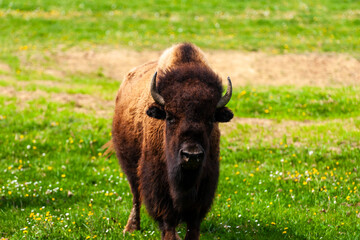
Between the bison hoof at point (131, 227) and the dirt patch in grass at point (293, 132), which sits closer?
the bison hoof at point (131, 227)

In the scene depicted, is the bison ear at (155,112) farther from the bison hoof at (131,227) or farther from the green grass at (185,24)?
the green grass at (185,24)

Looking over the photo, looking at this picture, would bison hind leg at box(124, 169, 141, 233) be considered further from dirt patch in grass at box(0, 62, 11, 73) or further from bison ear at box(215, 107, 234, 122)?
dirt patch in grass at box(0, 62, 11, 73)

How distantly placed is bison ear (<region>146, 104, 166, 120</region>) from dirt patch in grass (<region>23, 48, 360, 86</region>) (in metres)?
9.81

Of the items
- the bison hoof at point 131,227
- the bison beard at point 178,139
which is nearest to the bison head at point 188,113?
the bison beard at point 178,139

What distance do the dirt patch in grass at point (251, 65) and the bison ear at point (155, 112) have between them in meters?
9.81

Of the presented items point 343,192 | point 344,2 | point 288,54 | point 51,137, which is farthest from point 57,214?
point 344,2

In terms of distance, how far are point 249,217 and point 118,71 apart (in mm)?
11179

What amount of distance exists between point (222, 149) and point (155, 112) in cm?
477

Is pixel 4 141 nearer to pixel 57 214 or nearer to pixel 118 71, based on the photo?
pixel 57 214

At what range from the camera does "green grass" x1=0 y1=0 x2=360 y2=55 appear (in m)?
19.8

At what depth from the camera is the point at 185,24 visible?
2275 centimetres

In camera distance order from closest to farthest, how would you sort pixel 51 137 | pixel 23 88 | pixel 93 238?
pixel 93 238
pixel 51 137
pixel 23 88

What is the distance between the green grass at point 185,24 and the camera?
64.8ft

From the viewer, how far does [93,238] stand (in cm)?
632
